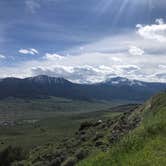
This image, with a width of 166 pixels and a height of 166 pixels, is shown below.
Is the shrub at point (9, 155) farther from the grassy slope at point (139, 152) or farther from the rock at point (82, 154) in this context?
the grassy slope at point (139, 152)

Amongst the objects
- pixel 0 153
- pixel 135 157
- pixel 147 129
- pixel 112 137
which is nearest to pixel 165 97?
pixel 112 137

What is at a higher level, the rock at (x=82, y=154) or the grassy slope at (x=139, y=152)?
the grassy slope at (x=139, y=152)

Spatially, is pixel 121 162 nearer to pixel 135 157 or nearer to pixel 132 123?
pixel 135 157

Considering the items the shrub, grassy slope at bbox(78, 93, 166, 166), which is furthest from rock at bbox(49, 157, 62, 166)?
the shrub

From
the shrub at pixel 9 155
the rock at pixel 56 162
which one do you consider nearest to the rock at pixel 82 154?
the rock at pixel 56 162

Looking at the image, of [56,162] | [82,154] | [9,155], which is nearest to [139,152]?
[82,154]

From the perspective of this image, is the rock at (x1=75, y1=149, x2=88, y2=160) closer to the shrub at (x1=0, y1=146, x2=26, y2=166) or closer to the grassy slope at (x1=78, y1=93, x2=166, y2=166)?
the grassy slope at (x1=78, y1=93, x2=166, y2=166)

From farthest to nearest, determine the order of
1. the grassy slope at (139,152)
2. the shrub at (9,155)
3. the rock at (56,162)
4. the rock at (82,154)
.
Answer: the shrub at (9,155)
the rock at (56,162)
the rock at (82,154)
the grassy slope at (139,152)

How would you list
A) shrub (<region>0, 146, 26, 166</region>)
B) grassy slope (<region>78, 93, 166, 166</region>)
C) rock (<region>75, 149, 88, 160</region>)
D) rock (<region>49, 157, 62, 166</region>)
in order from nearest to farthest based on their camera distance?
grassy slope (<region>78, 93, 166, 166</region>) → rock (<region>75, 149, 88, 160</region>) → rock (<region>49, 157, 62, 166</region>) → shrub (<region>0, 146, 26, 166</region>)

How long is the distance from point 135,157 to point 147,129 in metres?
5.25

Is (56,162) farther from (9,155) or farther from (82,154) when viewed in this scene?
(9,155)

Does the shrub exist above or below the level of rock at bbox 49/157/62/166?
below

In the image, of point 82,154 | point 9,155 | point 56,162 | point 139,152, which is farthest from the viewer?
point 9,155

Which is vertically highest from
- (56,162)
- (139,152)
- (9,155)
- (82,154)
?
(139,152)
